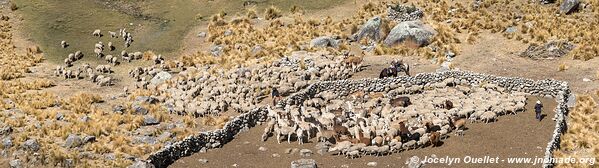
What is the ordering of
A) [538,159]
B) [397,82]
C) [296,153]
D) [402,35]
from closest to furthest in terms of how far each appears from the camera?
[538,159]
[296,153]
[397,82]
[402,35]

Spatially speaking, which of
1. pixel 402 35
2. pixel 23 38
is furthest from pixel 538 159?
pixel 23 38

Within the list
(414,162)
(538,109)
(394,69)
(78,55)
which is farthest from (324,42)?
(414,162)

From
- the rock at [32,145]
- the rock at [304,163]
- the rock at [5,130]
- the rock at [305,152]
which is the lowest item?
the rock at [305,152]

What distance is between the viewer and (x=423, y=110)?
36781 mm

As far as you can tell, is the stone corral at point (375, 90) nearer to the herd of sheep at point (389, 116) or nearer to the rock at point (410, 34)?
the herd of sheep at point (389, 116)

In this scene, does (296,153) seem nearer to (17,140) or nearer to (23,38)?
(17,140)

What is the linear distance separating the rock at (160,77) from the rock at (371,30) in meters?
16.7

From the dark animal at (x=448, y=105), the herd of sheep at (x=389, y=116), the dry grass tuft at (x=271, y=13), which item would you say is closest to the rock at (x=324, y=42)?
the dry grass tuft at (x=271, y=13)

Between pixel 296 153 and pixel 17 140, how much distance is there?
15852 mm

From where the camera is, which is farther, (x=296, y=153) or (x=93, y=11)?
(x=93, y=11)

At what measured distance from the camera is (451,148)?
31.9m

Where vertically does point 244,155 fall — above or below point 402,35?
below

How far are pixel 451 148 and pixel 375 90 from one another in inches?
406

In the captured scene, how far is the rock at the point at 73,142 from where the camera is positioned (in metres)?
33.3
